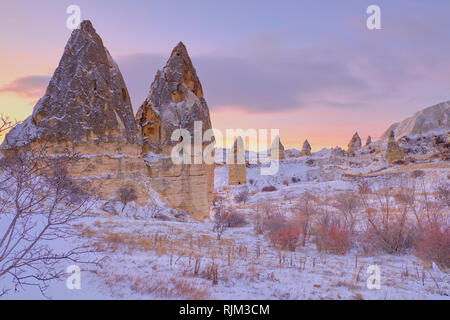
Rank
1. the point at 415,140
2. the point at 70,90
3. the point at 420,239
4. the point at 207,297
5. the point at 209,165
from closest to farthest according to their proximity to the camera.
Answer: the point at 207,297, the point at 420,239, the point at 70,90, the point at 209,165, the point at 415,140

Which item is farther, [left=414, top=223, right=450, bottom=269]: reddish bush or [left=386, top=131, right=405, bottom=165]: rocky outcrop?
[left=386, top=131, right=405, bottom=165]: rocky outcrop

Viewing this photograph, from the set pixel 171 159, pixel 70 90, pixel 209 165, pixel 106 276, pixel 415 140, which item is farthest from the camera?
pixel 415 140

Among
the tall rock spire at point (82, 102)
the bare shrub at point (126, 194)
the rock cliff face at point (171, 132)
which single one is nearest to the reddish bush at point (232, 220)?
the rock cliff face at point (171, 132)

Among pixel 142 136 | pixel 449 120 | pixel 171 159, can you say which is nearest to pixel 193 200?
pixel 171 159

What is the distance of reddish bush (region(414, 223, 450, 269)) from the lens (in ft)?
22.0

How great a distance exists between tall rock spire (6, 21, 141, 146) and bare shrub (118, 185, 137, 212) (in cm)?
250

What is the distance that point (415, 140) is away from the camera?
2047 inches

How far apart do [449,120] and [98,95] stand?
63112 millimetres

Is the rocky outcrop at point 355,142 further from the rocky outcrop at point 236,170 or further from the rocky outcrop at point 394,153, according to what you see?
the rocky outcrop at point 236,170

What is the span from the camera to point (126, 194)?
14.2m

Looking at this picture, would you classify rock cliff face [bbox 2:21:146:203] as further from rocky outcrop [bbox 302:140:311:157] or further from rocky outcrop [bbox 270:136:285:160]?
rocky outcrop [bbox 302:140:311:157]

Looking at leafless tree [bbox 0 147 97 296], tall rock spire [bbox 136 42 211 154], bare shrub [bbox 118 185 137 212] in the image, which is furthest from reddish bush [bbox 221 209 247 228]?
leafless tree [bbox 0 147 97 296]

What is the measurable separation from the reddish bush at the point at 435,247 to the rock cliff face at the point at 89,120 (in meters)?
11.6
